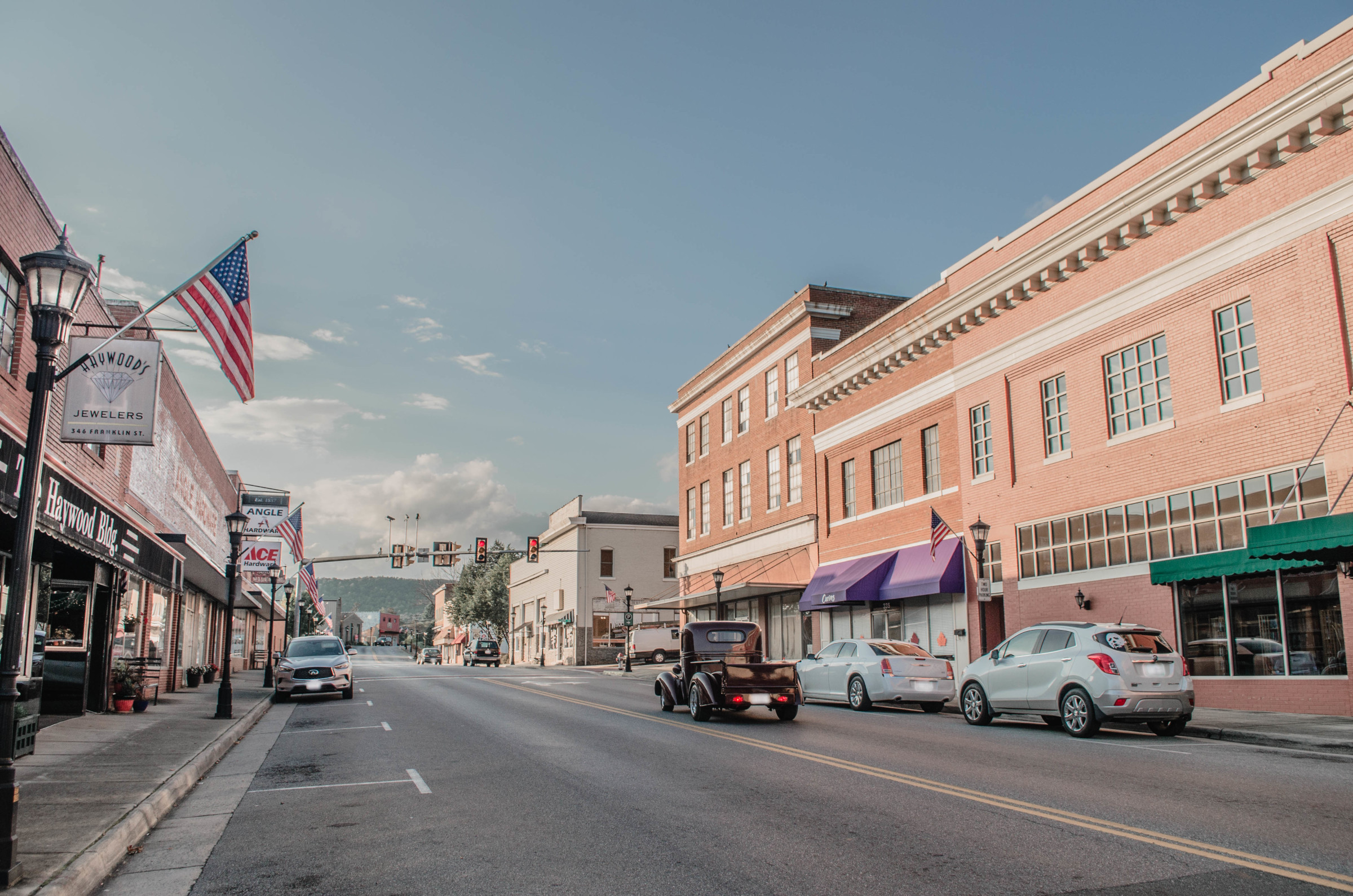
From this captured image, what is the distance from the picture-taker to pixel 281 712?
21.2 metres

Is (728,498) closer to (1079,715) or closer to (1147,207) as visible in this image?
(1147,207)

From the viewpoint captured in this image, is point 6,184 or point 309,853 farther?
point 6,184

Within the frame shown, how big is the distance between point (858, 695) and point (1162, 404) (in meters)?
9.17

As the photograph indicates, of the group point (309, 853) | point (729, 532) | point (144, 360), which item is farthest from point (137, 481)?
point (729, 532)

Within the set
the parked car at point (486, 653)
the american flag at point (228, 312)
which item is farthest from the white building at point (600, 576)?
the american flag at point (228, 312)

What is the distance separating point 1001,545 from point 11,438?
22.0 metres

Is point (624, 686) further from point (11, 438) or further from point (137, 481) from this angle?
point (11, 438)

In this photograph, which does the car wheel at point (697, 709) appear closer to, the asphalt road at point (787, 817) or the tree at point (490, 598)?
the asphalt road at point (787, 817)

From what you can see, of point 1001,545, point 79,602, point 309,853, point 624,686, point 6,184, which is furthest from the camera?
point 624,686

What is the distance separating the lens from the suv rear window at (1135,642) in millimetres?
14414

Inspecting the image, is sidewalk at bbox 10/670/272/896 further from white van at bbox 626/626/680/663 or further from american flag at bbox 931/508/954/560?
white van at bbox 626/626/680/663

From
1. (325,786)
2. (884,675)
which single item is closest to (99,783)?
(325,786)

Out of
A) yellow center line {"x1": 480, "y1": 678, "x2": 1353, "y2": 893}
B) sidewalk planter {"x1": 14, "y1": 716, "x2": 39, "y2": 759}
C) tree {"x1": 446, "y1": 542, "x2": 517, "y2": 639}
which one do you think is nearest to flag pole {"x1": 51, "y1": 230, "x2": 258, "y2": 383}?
sidewalk planter {"x1": 14, "y1": 716, "x2": 39, "y2": 759}

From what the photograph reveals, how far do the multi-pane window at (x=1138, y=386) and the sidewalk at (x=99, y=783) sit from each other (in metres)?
19.3
